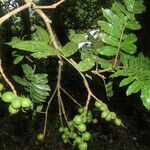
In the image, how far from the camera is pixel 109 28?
1916mm

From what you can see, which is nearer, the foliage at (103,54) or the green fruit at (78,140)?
the foliage at (103,54)

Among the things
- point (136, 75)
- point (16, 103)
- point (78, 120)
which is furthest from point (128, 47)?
point (16, 103)

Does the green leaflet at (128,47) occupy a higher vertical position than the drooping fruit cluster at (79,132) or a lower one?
higher

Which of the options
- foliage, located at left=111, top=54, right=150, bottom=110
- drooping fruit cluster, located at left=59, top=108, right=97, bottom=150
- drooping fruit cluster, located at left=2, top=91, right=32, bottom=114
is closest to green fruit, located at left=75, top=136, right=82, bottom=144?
drooping fruit cluster, located at left=59, top=108, right=97, bottom=150

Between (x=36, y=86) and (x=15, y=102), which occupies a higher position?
(x=15, y=102)

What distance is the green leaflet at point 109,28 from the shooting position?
1.89 metres

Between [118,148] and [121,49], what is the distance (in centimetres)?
598

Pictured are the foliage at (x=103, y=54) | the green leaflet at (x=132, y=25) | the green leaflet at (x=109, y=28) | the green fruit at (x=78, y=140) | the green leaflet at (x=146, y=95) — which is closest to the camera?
Answer: the green leaflet at (x=146, y=95)

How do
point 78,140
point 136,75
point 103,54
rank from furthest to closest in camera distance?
point 78,140
point 103,54
point 136,75

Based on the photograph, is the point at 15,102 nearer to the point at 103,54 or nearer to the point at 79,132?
the point at 103,54

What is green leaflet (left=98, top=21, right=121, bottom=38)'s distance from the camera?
6.21ft

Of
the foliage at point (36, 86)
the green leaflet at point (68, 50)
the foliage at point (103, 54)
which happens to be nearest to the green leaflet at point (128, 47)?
the foliage at point (103, 54)

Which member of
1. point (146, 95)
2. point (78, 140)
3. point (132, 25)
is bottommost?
point (78, 140)

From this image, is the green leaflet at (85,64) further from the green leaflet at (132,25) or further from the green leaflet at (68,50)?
the green leaflet at (132,25)
